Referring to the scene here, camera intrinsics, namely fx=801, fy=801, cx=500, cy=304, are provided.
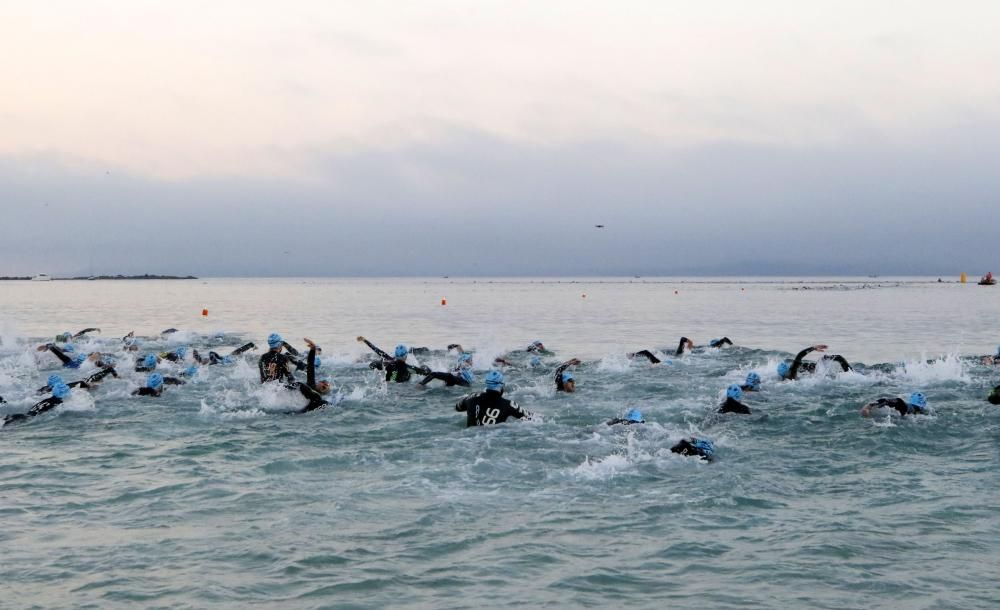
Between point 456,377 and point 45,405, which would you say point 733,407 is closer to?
point 456,377

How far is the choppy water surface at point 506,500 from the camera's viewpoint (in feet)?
25.2

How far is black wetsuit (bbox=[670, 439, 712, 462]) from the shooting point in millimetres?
12305

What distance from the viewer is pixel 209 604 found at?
7.26 m

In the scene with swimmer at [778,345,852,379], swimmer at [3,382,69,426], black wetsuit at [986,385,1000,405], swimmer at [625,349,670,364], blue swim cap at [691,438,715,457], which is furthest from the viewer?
swimmer at [625,349,670,364]

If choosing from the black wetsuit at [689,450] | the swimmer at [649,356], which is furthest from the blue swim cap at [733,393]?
the swimmer at [649,356]

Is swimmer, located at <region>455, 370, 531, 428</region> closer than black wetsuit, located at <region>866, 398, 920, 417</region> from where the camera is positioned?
Yes

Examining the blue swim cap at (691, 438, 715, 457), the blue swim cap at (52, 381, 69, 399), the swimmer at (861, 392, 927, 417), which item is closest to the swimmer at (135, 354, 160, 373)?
the blue swim cap at (52, 381, 69, 399)

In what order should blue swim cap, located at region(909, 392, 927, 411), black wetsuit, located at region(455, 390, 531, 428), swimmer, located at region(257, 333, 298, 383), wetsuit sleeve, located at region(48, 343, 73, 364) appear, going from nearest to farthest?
black wetsuit, located at region(455, 390, 531, 428)
blue swim cap, located at region(909, 392, 927, 411)
swimmer, located at region(257, 333, 298, 383)
wetsuit sleeve, located at region(48, 343, 73, 364)

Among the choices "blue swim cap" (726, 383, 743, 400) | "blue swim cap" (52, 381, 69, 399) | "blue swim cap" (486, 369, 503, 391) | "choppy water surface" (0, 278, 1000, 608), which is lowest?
"choppy water surface" (0, 278, 1000, 608)

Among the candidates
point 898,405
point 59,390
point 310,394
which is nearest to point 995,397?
point 898,405

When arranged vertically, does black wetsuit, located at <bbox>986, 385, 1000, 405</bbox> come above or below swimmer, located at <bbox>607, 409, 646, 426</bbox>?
above

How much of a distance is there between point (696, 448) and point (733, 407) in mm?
3594

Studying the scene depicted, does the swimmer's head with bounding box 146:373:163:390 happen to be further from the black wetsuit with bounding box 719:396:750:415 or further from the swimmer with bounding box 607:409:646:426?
the black wetsuit with bounding box 719:396:750:415

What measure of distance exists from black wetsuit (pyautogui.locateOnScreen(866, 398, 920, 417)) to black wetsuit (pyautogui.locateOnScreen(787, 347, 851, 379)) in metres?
2.88
